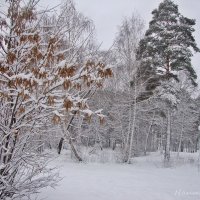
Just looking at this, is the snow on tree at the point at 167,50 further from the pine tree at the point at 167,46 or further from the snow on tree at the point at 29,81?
the snow on tree at the point at 29,81

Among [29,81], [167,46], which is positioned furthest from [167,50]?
[29,81]

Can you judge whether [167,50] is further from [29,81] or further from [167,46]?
[29,81]

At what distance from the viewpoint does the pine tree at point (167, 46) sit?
1955cm

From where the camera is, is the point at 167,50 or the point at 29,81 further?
the point at 167,50

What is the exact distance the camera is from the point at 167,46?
65.9 feet

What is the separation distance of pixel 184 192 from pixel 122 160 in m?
10.00

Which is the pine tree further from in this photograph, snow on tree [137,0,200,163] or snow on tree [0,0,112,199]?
snow on tree [0,0,112,199]

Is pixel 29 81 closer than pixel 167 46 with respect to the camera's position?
Yes

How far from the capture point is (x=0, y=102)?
16.3 feet

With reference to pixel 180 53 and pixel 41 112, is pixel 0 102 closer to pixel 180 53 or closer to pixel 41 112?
pixel 41 112

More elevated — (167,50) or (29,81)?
(167,50)

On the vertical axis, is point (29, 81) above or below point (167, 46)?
below

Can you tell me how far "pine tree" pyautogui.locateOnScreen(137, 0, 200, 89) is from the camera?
64.1 feet

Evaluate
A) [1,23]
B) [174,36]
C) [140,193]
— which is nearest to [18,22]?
[1,23]
